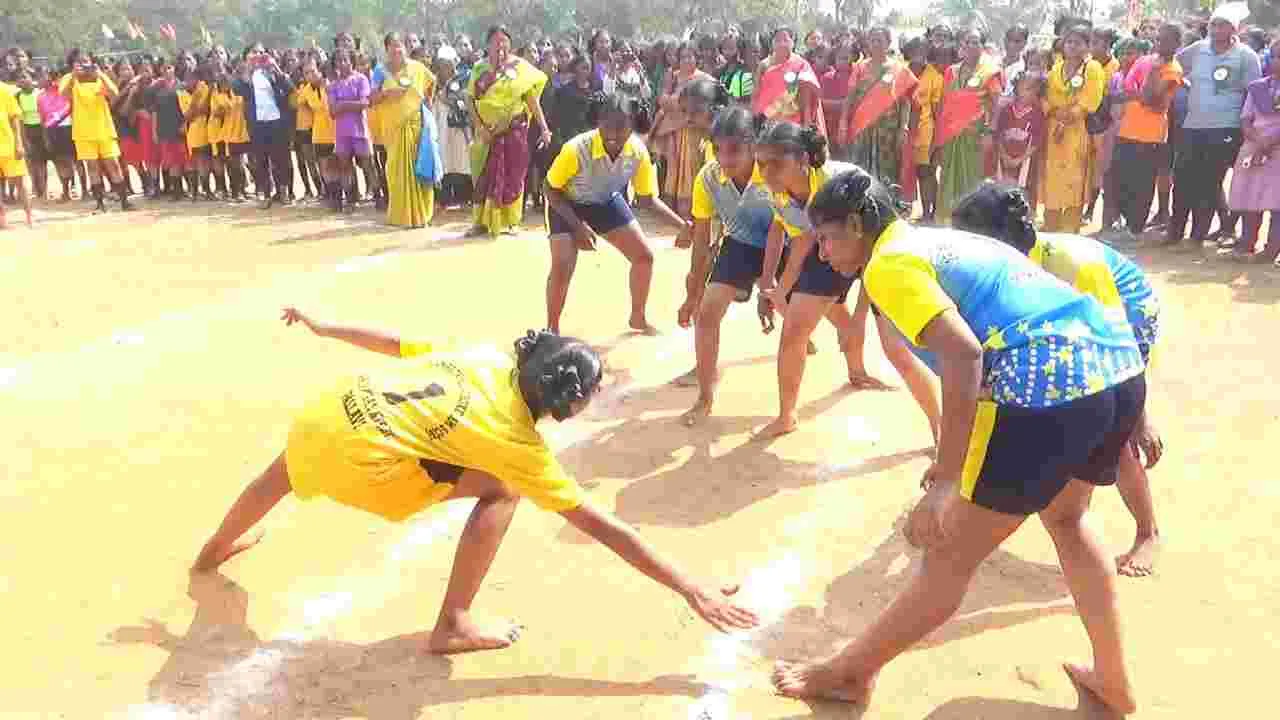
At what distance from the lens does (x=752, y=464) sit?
4996mm

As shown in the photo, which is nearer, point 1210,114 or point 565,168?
point 565,168

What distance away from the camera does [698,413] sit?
552 centimetres

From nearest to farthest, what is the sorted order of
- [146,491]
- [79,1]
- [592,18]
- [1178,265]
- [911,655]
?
[911,655] < [146,491] < [1178,265] < [79,1] < [592,18]

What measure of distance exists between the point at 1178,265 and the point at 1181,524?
16.4ft

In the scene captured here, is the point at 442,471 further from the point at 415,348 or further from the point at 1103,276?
the point at 1103,276

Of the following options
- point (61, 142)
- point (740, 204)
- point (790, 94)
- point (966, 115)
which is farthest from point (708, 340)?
point (61, 142)

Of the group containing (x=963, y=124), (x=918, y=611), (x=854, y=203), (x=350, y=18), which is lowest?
(x=918, y=611)

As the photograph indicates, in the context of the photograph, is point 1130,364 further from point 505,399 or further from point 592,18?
point 592,18

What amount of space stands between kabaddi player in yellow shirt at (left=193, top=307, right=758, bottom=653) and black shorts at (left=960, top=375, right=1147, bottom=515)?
71 centimetres

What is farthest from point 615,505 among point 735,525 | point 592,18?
point 592,18

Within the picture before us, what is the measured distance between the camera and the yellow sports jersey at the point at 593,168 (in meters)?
6.44

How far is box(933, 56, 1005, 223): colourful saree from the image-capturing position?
10.0 meters

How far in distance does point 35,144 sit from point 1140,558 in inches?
526

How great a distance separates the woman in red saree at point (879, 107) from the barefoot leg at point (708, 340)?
5.51 metres
